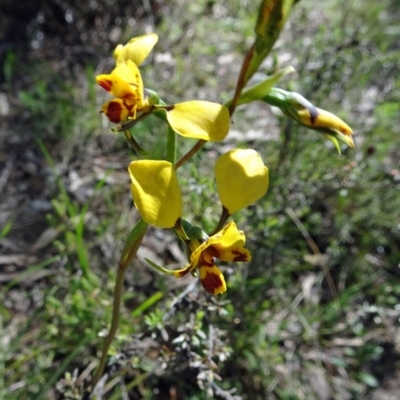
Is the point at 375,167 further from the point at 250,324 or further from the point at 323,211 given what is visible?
the point at 250,324

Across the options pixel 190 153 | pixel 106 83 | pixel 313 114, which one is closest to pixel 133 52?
pixel 106 83

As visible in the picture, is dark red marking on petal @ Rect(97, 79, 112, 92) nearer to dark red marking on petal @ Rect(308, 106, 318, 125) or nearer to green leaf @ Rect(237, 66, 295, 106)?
green leaf @ Rect(237, 66, 295, 106)

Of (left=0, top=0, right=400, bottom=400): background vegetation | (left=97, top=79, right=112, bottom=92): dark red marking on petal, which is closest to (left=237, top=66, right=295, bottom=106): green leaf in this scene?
Answer: (left=97, top=79, right=112, bottom=92): dark red marking on petal

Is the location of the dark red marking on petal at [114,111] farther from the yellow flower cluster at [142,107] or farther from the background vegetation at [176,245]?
the background vegetation at [176,245]

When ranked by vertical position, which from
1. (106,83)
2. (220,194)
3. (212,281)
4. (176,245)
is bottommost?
(176,245)

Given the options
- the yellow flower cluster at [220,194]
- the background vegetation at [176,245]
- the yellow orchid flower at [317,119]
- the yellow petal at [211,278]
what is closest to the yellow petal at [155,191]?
the yellow flower cluster at [220,194]

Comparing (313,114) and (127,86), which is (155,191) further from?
(313,114)
